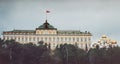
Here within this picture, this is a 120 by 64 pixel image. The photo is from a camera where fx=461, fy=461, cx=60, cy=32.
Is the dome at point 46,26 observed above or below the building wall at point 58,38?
above

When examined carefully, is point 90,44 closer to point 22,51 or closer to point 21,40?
point 21,40

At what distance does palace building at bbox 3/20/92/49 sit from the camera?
4675cm

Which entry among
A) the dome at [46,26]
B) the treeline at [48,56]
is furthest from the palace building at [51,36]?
the treeline at [48,56]

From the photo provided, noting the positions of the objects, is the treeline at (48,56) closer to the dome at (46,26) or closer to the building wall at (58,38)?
the building wall at (58,38)

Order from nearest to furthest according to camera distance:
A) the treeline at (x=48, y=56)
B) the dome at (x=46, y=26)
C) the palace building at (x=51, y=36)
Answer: the treeline at (x=48, y=56)
the palace building at (x=51, y=36)
the dome at (x=46, y=26)

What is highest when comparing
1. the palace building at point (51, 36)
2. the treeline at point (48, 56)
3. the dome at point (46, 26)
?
the dome at point (46, 26)

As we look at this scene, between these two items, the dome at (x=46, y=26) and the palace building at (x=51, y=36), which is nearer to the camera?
the palace building at (x=51, y=36)

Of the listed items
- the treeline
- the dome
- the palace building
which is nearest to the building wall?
the palace building

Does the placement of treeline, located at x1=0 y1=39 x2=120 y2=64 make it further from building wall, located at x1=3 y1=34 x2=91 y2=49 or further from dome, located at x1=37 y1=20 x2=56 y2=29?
dome, located at x1=37 y1=20 x2=56 y2=29

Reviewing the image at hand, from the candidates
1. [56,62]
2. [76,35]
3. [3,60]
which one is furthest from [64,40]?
[3,60]

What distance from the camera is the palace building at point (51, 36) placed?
46750 mm

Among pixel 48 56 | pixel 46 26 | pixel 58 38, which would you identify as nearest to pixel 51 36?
pixel 58 38

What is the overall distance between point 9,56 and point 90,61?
16.5ft

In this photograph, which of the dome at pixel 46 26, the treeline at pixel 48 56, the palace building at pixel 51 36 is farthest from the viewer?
the dome at pixel 46 26
